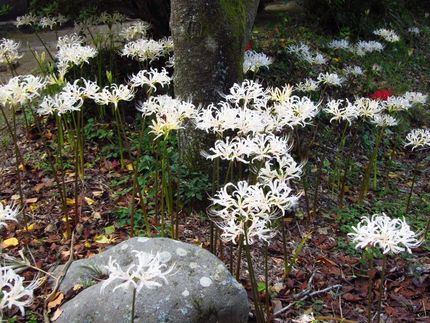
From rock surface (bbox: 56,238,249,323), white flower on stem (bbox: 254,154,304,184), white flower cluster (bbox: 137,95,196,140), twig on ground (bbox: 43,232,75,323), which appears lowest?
twig on ground (bbox: 43,232,75,323)

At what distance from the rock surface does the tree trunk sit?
4.54 ft

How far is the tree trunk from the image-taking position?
4.00m

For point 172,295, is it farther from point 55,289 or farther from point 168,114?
point 168,114

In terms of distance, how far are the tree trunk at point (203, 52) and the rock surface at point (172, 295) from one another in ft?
4.54

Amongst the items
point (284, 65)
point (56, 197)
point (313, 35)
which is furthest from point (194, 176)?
point (313, 35)

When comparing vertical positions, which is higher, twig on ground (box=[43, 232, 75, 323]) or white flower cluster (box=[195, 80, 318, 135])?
white flower cluster (box=[195, 80, 318, 135])

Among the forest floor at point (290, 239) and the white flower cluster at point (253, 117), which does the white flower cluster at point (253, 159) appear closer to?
the white flower cluster at point (253, 117)

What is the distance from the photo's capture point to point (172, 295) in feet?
8.55

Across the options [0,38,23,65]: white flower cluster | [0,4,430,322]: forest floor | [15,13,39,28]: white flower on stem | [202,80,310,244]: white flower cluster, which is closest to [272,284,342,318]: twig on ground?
[0,4,430,322]: forest floor

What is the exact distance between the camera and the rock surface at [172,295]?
257cm

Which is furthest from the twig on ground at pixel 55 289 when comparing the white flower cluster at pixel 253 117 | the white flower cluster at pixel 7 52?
the white flower cluster at pixel 7 52

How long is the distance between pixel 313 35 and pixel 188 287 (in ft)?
23.5

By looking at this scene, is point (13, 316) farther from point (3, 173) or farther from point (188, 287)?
point (3, 173)

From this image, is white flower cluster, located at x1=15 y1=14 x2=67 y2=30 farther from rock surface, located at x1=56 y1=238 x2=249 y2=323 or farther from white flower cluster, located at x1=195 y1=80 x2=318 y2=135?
rock surface, located at x1=56 y1=238 x2=249 y2=323
